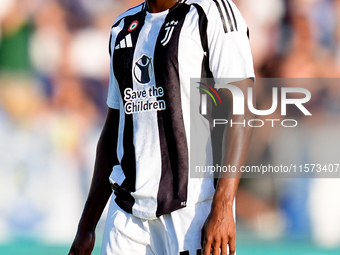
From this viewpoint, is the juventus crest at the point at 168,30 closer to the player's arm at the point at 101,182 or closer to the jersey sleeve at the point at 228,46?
the jersey sleeve at the point at 228,46

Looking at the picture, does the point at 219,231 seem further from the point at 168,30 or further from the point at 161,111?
the point at 168,30

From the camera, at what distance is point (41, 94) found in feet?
17.4

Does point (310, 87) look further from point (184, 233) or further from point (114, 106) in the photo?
point (184, 233)

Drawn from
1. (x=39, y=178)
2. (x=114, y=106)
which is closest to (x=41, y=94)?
(x=39, y=178)

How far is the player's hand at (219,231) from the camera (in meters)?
2.18

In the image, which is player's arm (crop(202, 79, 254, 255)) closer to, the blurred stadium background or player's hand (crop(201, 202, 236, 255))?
player's hand (crop(201, 202, 236, 255))

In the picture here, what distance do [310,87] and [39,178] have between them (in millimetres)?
2231

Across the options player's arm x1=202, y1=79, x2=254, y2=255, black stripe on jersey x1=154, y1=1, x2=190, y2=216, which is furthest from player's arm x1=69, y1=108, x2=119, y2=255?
player's arm x1=202, y1=79, x2=254, y2=255

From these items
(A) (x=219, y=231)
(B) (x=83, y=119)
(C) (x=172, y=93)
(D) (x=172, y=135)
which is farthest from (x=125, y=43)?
(B) (x=83, y=119)

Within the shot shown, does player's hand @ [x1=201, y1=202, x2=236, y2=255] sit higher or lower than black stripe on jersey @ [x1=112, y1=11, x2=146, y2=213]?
lower

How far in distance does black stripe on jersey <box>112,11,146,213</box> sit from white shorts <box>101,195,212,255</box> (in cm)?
6

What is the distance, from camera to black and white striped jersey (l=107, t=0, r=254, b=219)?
2.37 metres


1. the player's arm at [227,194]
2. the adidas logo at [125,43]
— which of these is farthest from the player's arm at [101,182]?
the player's arm at [227,194]

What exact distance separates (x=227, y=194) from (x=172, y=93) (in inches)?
17.0
